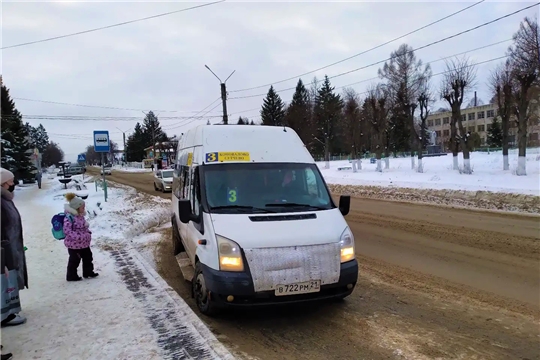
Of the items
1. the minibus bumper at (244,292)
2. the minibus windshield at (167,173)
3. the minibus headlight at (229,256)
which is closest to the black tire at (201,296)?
the minibus bumper at (244,292)

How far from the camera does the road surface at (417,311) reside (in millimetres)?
4113

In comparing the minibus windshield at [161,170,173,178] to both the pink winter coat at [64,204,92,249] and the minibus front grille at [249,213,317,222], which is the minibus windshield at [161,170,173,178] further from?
the minibus front grille at [249,213,317,222]

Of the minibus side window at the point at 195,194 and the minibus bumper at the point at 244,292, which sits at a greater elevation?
the minibus side window at the point at 195,194

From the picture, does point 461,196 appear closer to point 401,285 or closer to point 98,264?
point 401,285

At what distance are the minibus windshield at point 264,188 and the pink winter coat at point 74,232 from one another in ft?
8.50

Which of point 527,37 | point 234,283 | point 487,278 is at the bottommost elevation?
point 487,278

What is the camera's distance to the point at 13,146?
3059cm

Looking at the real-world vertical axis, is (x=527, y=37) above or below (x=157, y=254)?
above

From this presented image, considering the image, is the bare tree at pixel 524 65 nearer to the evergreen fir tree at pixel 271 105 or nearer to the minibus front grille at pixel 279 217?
the minibus front grille at pixel 279 217

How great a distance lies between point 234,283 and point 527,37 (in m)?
24.4

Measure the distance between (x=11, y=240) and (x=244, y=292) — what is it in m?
2.74

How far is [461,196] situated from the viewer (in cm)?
1625

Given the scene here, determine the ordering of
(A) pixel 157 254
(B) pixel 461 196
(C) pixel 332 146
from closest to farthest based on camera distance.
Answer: (A) pixel 157 254 → (B) pixel 461 196 → (C) pixel 332 146

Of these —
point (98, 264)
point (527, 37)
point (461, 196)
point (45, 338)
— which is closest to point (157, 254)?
point (98, 264)
